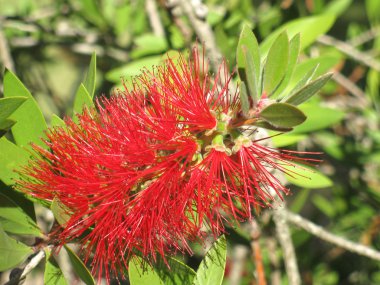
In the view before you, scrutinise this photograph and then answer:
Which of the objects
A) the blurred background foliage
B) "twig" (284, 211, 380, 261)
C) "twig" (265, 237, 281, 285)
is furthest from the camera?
the blurred background foliage

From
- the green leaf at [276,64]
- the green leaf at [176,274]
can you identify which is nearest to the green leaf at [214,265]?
the green leaf at [176,274]

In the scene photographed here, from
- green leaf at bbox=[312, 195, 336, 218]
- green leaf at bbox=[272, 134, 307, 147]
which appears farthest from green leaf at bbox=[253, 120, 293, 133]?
green leaf at bbox=[312, 195, 336, 218]

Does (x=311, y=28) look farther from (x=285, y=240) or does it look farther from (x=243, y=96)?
(x=243, y=96)

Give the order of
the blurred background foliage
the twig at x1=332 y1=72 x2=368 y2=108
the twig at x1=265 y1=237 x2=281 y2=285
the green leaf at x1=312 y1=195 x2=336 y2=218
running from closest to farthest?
1. the twig at x1=265 y1=237 x2=281 y2=285
2. the blurred background foliage
3. the twig at x1=332 y1=72 x2=368 y2=108
4. the green leaf at x1=312 y1=195 x2=336 y2=218

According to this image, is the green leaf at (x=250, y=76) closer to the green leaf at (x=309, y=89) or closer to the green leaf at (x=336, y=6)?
the green leaf at (x=309, y=89)

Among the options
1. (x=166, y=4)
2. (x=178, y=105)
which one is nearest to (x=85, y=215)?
(x=178, y=105)

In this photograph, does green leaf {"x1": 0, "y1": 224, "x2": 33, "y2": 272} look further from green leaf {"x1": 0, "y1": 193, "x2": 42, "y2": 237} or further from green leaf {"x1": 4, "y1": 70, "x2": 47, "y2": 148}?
green leaf {"x1": 4, "y1": 70, "x2": 47, "y2": 148}
